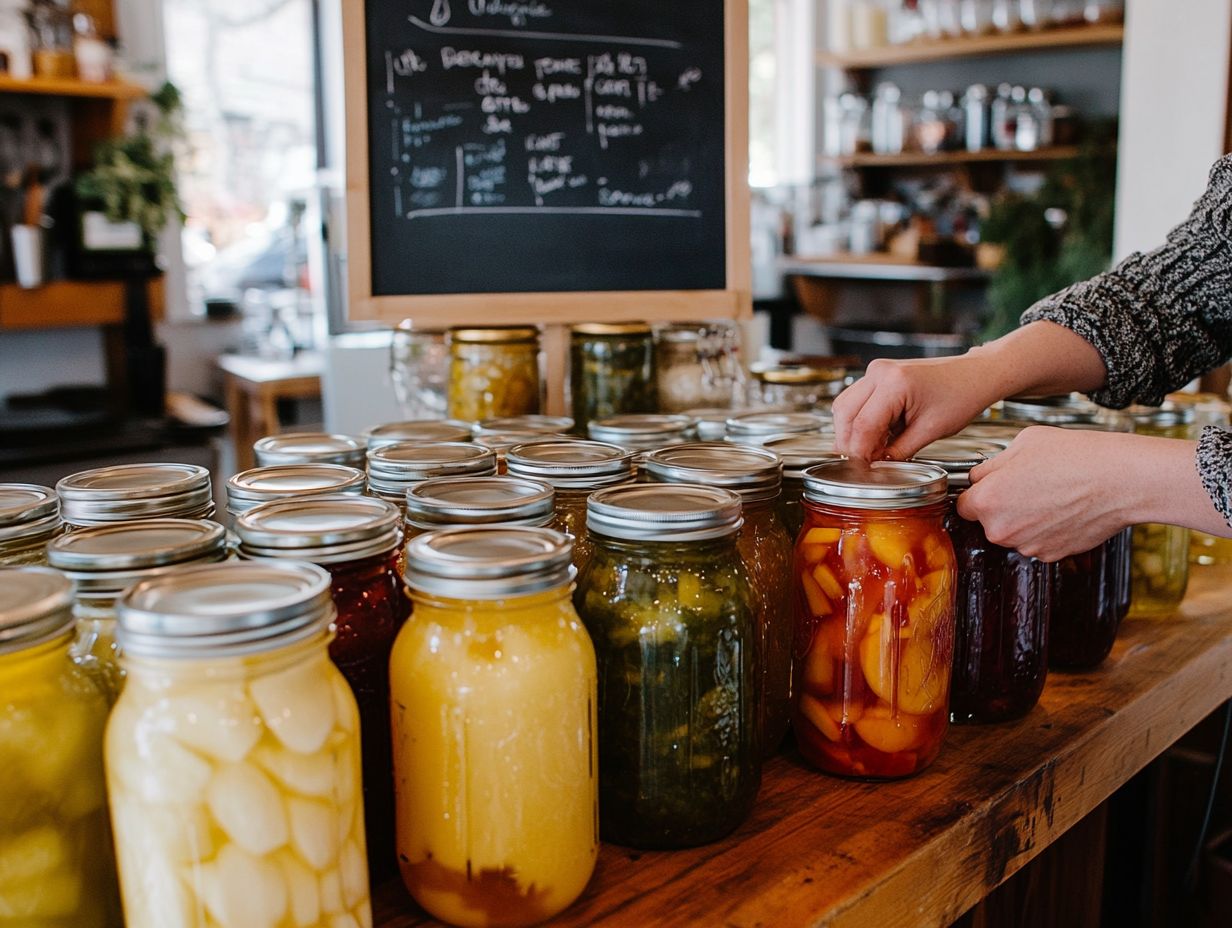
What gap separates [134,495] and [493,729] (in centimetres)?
36

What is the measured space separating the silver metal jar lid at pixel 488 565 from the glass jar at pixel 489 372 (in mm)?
764

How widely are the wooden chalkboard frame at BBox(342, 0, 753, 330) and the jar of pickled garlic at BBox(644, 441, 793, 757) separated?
0.66 meters

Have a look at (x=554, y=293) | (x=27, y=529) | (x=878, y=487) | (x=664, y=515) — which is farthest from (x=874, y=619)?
(x=554, y=293)

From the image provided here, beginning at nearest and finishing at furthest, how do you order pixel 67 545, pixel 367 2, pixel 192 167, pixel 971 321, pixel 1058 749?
pixel 67 545 → pixel 1058 749 → pixel 367 2 → pixel 192 167 → pixel 971 321

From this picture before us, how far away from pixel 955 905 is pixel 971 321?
4552 millimetres

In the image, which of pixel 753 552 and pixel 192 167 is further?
pixel 192 167

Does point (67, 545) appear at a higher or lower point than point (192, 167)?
lower

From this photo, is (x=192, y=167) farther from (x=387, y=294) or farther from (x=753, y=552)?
(x=753, y=552)

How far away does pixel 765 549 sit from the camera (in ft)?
3.13

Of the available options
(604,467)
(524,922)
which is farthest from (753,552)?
(524,922)

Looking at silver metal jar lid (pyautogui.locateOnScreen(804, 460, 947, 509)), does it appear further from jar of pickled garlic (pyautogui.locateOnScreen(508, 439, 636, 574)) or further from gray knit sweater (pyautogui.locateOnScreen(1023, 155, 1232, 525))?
Result: gray knit sweater (pyautogui.locateOnScreen(1023, 155, 1232, 525))

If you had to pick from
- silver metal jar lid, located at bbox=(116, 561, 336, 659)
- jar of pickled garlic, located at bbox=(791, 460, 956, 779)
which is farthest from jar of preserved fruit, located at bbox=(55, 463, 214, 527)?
jar of pickled garlic, located at bbox=(791, 460, 956, 779)

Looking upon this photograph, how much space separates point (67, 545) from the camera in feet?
2.37

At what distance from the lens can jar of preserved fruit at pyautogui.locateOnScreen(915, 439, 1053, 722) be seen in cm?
100
